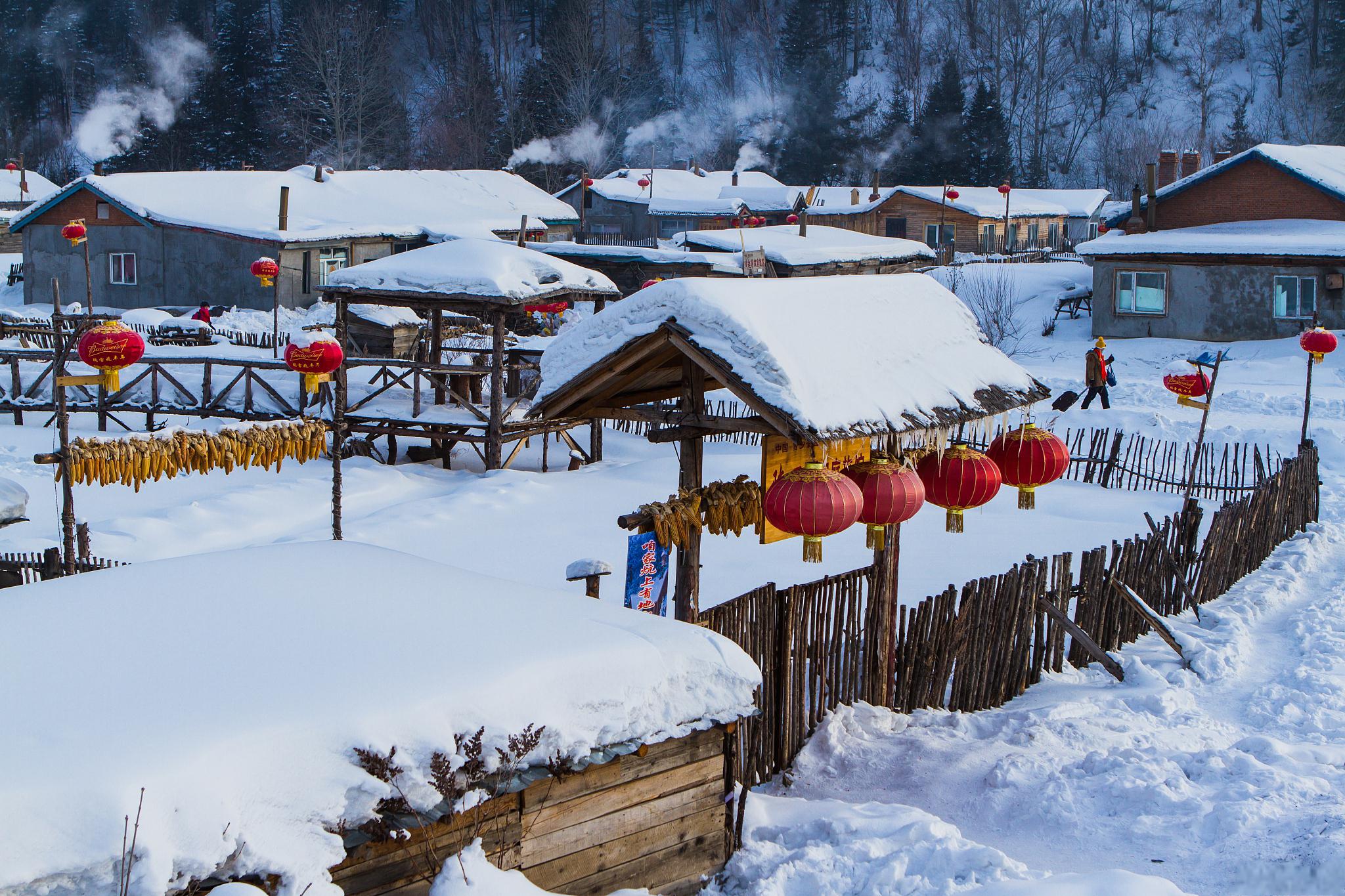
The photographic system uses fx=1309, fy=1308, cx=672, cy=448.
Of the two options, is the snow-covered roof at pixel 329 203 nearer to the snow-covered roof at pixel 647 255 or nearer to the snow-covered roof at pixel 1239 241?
the snow-covered roof at pixel 647 255

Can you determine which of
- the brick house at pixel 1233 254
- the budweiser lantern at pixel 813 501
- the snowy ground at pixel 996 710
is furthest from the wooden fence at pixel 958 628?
the brick house at pixel 1233 254

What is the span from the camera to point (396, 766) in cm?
508

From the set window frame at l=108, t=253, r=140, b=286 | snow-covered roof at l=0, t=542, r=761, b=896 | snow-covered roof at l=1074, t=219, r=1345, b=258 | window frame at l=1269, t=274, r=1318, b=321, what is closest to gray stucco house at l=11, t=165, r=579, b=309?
window frame at l=108, t=253, r=140, b=286

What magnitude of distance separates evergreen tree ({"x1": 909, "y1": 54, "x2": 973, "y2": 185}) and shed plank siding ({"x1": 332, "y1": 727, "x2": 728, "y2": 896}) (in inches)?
2463

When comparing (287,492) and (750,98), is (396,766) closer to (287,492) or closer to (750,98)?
(287,492)

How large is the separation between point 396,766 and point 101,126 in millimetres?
86343

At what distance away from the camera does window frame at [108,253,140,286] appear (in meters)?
38.1

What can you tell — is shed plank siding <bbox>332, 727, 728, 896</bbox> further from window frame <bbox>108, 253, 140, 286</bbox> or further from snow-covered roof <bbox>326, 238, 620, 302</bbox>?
window frame <bbox>108, 253, 140, 286</bbox>

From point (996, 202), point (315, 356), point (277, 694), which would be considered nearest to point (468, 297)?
point (315, 356)

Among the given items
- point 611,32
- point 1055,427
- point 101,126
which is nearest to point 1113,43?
point 611,32

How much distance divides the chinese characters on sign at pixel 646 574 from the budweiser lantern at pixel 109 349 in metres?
4.96

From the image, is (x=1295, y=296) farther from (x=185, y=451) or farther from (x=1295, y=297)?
(x=185, y=451)

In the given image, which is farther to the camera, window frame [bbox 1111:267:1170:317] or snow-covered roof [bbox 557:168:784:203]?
snow-covered roof [bbox 557:168:784:203]

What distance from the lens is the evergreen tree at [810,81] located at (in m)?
79.4
